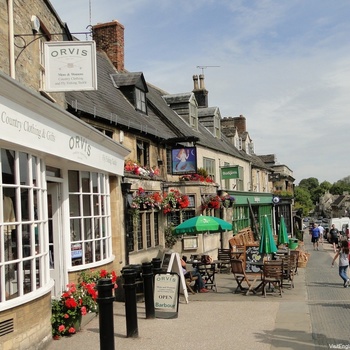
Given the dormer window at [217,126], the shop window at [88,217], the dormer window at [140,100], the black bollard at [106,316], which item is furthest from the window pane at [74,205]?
the dormer window at [217,126]

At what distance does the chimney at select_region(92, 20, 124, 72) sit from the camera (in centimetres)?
2187

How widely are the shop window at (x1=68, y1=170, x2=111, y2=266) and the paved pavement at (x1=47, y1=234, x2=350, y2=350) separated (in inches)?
53.7

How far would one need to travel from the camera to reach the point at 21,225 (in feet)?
22.1

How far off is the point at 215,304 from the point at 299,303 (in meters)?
2.05

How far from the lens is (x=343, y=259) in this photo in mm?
14398

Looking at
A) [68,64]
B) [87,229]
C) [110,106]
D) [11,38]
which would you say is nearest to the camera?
[11,38]

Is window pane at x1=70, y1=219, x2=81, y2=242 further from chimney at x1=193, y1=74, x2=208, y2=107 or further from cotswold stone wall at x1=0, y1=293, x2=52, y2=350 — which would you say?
chimney at x1=193, y1=74, x2=208, y2=107

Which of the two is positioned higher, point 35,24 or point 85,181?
point 35,24

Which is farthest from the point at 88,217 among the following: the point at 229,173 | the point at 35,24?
the point at 229,173

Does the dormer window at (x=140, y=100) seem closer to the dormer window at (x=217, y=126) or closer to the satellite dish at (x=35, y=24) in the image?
the satellite dish at (x=35, y=24)

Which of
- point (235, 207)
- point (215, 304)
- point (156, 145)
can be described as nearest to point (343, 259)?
point (215, 304)

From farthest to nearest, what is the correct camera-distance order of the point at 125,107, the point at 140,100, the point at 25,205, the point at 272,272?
the point at 140,100
the point at 125,107
the point at 272,272
the point at 25,205

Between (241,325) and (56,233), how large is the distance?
3984 millimetres

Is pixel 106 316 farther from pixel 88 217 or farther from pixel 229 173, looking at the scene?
pixel 229 173
